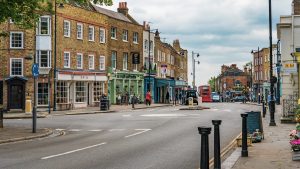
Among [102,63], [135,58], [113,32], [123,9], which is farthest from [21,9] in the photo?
[123,9]

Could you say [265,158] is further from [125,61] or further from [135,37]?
[135,37]

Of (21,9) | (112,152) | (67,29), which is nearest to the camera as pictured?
(112,152)

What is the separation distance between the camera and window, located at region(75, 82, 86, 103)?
49.4 meters

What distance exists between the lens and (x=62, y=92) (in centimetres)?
4662

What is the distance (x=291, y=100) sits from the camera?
24.7m

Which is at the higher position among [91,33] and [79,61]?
[91,33]

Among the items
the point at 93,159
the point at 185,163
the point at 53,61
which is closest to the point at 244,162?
the point at 185,163

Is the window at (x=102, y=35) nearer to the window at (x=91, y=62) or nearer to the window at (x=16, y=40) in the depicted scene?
the window at (x=91, y=62)

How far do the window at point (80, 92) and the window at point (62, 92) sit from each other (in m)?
2.07

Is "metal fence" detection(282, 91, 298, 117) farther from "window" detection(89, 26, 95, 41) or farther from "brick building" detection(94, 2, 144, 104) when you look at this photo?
"window" detection(89, 26, 95, 41)

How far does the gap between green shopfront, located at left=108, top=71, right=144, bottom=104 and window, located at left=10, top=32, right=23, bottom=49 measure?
12.0 metres

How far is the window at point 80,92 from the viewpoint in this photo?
162 feet

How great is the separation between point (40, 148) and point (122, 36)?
46.2m

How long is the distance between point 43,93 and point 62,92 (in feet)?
8.61
